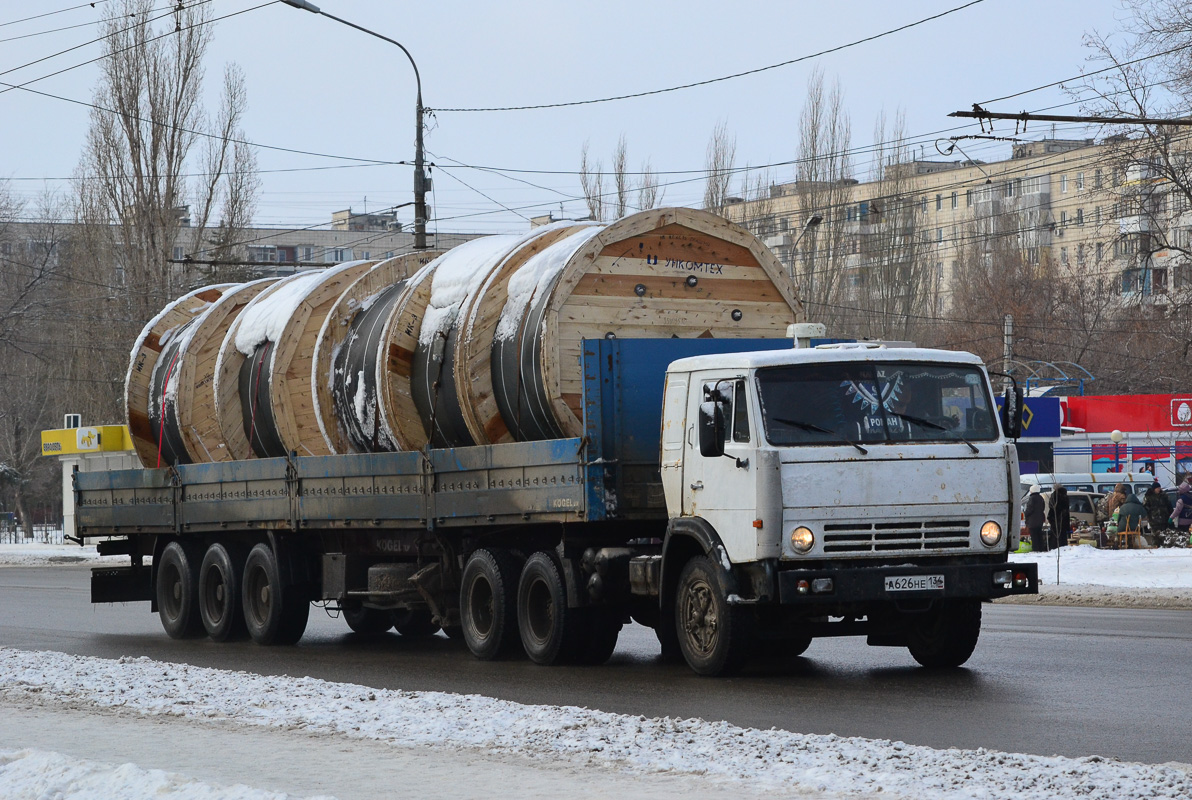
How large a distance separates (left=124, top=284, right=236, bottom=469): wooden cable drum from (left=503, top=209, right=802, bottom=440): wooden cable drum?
6610 mm

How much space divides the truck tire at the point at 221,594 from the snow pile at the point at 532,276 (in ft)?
16.4

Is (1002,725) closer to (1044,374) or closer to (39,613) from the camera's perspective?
(39,613)

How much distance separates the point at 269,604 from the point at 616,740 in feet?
28.6

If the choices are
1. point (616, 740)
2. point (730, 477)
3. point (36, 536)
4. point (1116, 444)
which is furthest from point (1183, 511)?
point (36, 536)

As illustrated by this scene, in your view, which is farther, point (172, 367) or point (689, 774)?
point (172, 367)

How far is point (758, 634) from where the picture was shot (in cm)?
1106

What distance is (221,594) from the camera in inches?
677

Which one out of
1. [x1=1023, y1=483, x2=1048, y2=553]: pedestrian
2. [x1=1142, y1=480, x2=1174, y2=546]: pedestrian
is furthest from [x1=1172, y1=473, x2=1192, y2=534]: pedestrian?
[x1=1023, y1=483, x2=1048, y2=553]: pedestrian

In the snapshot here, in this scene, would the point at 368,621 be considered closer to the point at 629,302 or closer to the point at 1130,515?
the point at 629,302

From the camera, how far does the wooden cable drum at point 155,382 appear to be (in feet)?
61.3

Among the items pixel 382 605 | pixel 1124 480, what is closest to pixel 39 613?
pixel 382 605

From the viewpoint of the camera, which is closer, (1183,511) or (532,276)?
(532,276)

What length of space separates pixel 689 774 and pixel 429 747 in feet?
5.20

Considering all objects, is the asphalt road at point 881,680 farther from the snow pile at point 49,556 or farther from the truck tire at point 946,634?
the snow pile at point 49,556
